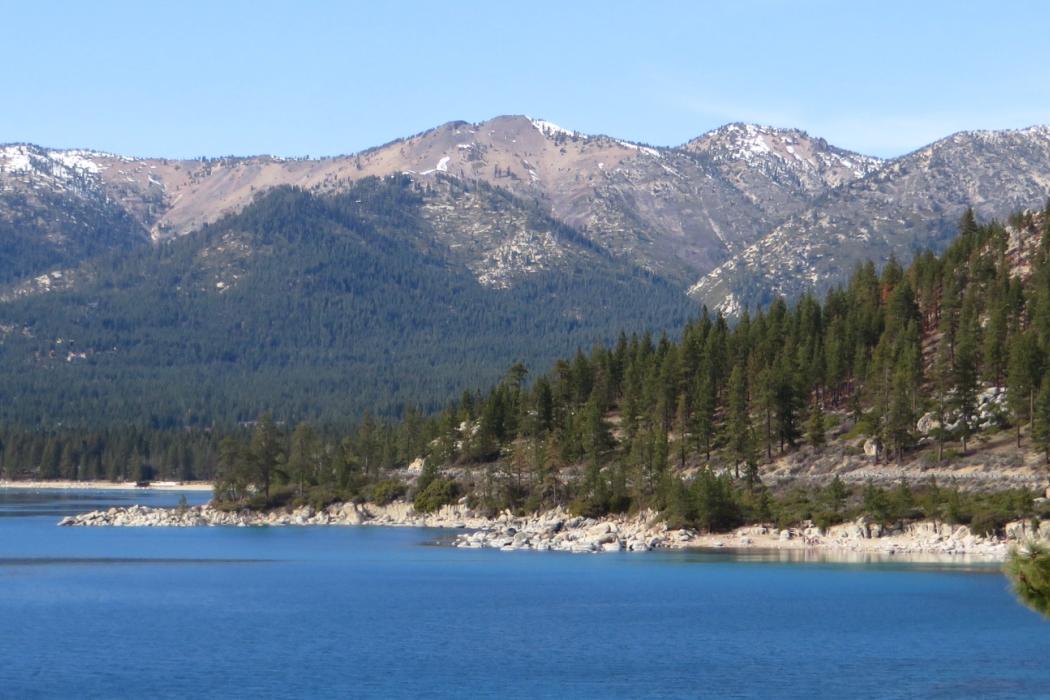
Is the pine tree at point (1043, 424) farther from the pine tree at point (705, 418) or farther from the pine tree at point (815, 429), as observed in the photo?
the pine tree at point (705, 418)

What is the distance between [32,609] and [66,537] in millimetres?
58366

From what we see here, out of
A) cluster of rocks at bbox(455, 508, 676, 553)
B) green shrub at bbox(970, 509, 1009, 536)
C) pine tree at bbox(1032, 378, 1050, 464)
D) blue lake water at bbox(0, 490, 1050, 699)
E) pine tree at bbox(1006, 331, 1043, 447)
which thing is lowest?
blue lake water at bbox(0, 490, 1050, 699)

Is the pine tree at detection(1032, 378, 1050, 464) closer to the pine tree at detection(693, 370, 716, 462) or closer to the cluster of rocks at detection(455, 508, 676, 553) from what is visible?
the cluster of rocks at detection(455, 508, 676, 553)

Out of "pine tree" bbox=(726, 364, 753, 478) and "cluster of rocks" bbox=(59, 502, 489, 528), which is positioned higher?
"pine tree" bbox=(726, 364, 753, 478)

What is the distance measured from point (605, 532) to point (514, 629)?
5030 cm

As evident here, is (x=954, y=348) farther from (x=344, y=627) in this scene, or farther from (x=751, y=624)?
(x=344, y=627)

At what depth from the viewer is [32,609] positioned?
8488cm

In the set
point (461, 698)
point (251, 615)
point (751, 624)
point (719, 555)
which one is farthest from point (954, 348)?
point (461, 698)

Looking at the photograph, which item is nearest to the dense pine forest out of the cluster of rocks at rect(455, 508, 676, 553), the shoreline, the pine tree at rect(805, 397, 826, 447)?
the pine tree at rect(805, 397, 826, 447)

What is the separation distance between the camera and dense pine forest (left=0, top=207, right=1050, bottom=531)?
123000 mm

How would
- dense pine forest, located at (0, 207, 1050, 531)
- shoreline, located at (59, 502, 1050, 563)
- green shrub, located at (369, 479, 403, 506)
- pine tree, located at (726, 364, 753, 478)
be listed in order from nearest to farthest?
shoreline, located at (59, 502, 1050, 563) → dense pine forest, located at (0, 207, 1050, 531) → pine tree, located at (726, 364, 753, 478) → green shrub, located at (369, 479, 403, 506)

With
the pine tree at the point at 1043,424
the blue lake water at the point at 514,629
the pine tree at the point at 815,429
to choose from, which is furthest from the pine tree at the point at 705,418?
the pine tree at the point at 1043,424

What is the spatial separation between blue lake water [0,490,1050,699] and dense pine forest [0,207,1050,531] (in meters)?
14.3

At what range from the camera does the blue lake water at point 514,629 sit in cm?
6256
